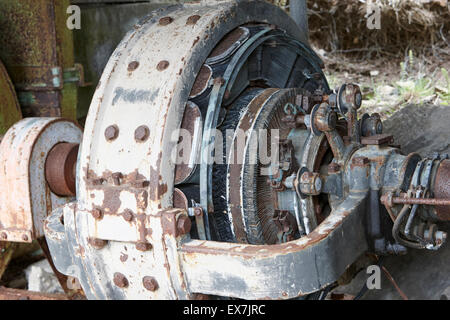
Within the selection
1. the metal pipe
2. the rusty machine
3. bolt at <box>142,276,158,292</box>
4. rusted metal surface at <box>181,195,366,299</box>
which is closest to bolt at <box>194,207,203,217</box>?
the rusty machine

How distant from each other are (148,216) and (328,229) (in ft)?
1.69

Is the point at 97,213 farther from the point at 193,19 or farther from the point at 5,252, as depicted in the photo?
the point at 5,252

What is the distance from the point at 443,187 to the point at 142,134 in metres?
0.96

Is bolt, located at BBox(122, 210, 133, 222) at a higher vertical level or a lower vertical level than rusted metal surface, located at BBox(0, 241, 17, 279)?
higher

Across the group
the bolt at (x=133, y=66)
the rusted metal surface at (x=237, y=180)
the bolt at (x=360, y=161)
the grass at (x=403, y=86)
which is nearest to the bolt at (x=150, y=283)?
the rusted metal surface at (x=237, y=180)

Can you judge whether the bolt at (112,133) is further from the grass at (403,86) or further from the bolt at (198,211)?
the grass at (403,86)

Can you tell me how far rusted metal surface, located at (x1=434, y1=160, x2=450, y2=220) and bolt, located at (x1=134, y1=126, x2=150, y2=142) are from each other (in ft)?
3.02

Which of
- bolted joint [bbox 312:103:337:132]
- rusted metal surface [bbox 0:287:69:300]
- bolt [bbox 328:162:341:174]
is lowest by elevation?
rusted metal surface [bbox 0:287:69:300]

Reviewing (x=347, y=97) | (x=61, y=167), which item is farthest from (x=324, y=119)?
(x=61, y=167)

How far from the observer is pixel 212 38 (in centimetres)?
188

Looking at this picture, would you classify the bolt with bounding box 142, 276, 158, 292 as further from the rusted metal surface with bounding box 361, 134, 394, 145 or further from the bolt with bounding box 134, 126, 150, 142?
the rusted metal surface with bounding box 361, 134, 394, 145

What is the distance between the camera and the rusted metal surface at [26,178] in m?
2.07

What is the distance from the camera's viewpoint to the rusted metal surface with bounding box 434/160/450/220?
185 cm

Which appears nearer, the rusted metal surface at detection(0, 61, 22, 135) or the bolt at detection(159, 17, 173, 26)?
the bolt at detection(159, 17, 173, 26)
